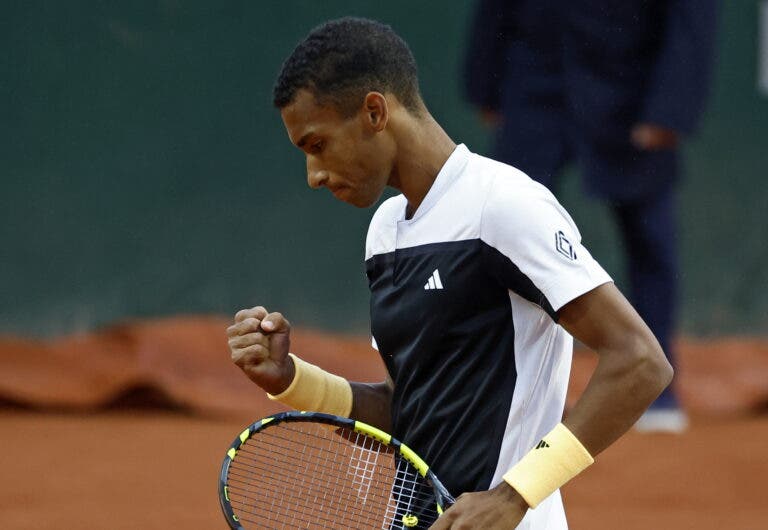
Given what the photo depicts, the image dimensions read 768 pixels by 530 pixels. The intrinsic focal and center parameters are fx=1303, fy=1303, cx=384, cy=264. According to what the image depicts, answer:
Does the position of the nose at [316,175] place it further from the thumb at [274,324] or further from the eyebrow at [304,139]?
the thumb at [274,324]

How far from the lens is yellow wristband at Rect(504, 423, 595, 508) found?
189 centimetres

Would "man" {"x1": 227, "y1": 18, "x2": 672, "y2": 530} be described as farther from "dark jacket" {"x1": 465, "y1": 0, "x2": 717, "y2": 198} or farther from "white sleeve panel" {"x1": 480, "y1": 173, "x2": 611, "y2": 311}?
"dark jacket" {"x1": 465, "y1": 0, "x2": 717, "y2": 198}

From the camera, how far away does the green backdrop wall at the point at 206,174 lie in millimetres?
6594

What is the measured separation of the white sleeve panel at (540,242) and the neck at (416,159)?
19 cm

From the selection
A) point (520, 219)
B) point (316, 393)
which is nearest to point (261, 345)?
point (316, 393)

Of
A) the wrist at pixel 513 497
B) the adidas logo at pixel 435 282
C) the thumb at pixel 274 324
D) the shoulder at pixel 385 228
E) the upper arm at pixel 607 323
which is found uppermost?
the shoulder at pixel 385 228

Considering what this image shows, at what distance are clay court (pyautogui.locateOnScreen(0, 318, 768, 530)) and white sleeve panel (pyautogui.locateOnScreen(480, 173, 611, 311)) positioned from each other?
2.32 meters

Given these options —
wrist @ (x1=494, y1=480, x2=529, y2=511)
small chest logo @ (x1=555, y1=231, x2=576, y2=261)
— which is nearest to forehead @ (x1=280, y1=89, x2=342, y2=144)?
small chest logo @ (x1=555, y1=231, x2=576, y2=261)

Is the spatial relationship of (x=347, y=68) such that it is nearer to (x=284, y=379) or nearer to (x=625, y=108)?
(x=284, y=379)

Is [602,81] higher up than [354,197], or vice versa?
[602,81]

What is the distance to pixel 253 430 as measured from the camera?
7.11ft

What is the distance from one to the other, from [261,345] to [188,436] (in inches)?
134

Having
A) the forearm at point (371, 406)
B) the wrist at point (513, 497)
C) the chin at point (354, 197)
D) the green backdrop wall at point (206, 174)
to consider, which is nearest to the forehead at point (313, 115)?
the chin at point (354, 197)

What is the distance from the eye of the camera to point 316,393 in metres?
2.35
